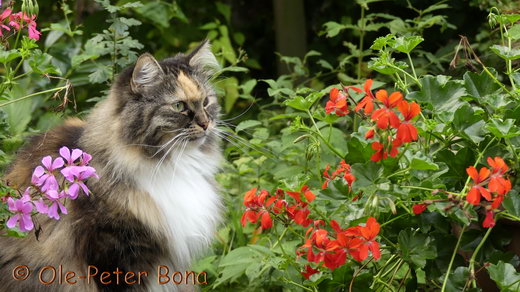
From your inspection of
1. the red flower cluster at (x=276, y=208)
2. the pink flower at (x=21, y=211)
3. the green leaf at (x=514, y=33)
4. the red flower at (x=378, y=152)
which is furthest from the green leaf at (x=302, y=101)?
the pink flower at (x=21, y=211)

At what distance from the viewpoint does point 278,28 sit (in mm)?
5355

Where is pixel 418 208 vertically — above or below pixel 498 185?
below

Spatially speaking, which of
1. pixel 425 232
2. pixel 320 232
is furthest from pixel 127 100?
pixel 425 232

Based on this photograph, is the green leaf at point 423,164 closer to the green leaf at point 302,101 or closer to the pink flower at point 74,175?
the green leaf at point 302,101

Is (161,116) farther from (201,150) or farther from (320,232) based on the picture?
(320,232)

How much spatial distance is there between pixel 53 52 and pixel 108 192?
201cm

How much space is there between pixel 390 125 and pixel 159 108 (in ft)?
2.93

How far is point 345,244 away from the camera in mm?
2041

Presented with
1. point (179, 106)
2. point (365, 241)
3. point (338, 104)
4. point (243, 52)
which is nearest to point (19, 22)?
point (179, 106)

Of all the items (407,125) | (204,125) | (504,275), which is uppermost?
(407,125)

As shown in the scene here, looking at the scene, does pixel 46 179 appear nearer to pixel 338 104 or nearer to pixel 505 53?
pixel 338 104

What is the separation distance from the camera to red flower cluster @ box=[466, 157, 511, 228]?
185cm

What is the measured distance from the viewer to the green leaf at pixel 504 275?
2.03 m

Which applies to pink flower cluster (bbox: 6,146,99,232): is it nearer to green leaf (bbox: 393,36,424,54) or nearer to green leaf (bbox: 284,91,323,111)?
green leaf (bbox: 284,91,323,111)
